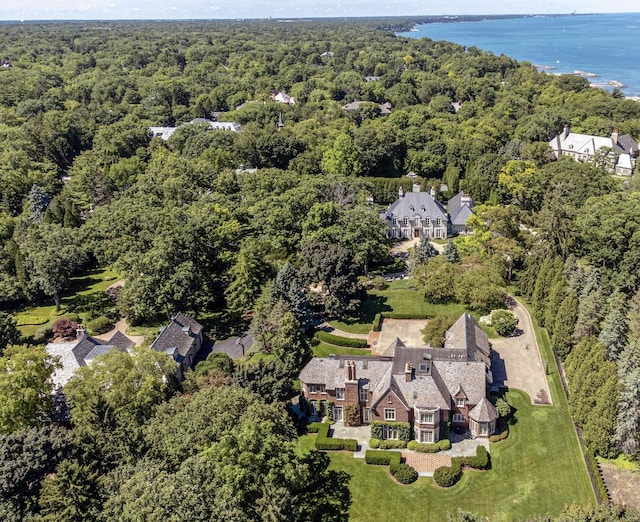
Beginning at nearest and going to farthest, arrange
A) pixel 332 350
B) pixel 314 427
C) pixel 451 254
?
pixel 314 427 < pixel 332 350 < pixel 451 254

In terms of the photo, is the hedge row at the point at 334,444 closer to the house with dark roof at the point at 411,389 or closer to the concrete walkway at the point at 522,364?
the house with dark roof at the point at 411,389

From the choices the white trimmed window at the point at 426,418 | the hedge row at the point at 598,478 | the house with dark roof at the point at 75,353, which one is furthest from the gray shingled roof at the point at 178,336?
the hedge row at the point at 598,478

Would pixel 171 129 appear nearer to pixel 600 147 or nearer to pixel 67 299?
pixel 67 299

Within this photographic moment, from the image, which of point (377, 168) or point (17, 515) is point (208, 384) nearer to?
point (17, 515)

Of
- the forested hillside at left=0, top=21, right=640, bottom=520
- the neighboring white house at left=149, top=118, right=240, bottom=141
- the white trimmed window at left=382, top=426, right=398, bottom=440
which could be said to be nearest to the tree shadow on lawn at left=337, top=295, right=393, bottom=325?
the forested hillside at left=0, top=21, right=640, bottom=520

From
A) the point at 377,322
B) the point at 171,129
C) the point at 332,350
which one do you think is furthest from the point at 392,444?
the point at 171,129

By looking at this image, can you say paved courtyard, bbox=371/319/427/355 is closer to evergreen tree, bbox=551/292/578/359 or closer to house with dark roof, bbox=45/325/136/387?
evergreen tree, bbox=551/292/578/359
